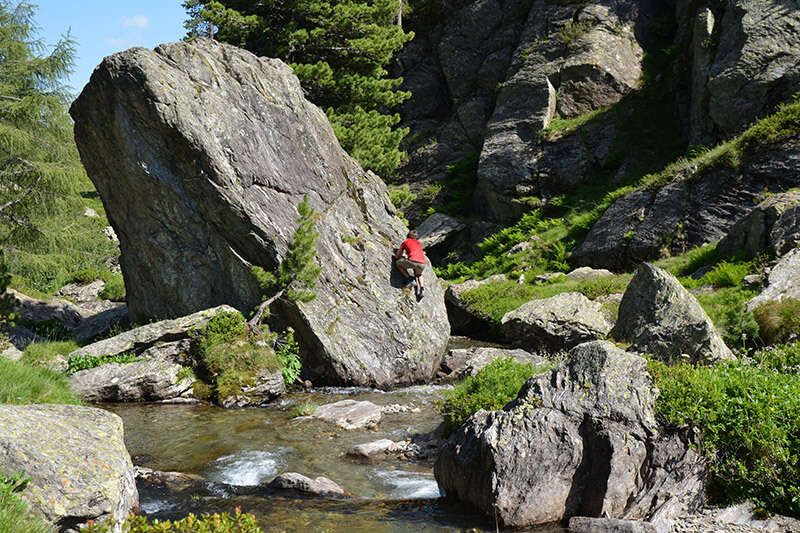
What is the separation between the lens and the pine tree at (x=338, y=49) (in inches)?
1246

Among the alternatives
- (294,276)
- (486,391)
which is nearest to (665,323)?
(486,391)

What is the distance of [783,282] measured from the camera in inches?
709

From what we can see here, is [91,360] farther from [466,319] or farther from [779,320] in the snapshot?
[779,320]

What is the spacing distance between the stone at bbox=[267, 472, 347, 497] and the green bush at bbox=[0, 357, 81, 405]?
3.87m

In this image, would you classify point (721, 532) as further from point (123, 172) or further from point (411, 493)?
point (123, 172)

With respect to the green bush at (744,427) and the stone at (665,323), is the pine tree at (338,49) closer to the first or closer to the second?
the stone at (665,323)

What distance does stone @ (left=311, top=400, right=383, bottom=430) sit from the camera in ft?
49.1

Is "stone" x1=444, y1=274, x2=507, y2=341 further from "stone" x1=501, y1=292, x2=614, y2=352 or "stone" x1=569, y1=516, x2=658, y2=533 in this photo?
"stone" x1=569, y1=516, x2=658, y2=533

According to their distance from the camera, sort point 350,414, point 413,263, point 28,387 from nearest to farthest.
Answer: point 28,387 → point 350,414 → point 413,263

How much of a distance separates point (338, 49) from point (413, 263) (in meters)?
17.7

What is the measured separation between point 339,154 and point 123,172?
7.43 metres

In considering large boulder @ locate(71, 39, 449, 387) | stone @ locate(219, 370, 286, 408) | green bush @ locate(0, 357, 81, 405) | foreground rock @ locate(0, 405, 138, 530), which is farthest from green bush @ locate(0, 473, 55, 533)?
large boulder @ locate(71, 39, 449, 387)

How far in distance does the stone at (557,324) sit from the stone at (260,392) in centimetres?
901

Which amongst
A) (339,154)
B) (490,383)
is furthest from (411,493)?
(339,154)
